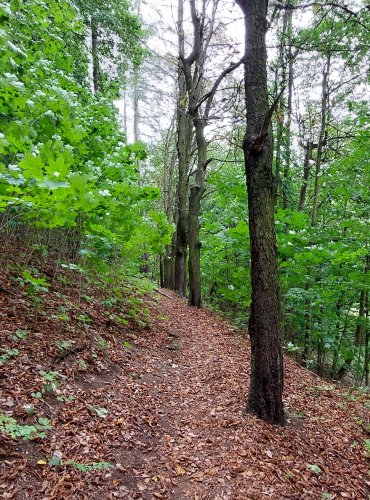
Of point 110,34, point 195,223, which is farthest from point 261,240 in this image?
point 110,34

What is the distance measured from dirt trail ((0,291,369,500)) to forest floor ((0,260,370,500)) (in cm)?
1

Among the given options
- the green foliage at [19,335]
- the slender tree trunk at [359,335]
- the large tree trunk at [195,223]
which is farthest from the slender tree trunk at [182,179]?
the green foliage at [19,335]

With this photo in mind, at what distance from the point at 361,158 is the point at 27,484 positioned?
813 cm

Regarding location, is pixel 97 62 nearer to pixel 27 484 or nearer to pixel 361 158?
pixel 361 158

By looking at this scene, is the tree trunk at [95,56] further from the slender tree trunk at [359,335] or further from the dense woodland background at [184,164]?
the slender tree trunk at [359,335]

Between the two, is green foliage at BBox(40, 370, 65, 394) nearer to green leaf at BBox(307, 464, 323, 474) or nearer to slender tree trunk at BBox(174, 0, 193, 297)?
green leaf at BBox(307, 464, 323, 474)

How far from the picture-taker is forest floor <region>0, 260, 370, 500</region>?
262 centimetres

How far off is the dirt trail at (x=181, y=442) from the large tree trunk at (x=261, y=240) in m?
0.36

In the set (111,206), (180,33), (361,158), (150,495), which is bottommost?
(150,495)

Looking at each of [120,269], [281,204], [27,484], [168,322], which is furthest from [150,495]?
[281,204]

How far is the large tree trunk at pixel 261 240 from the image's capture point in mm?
3689

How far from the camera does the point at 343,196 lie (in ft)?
27.2

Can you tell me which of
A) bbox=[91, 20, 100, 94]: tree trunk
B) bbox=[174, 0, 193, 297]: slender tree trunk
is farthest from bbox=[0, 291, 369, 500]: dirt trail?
bbox=[91, 20, 100, 94]: tree trunk

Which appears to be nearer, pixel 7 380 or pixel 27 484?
pixel 27 484
